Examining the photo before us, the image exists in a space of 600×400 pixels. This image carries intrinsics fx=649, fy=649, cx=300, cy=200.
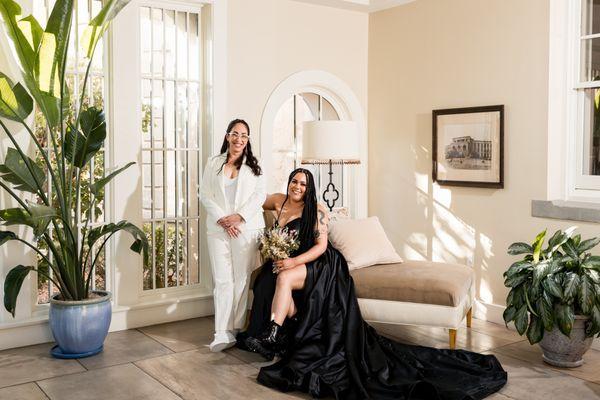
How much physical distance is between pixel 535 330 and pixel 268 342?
168cm

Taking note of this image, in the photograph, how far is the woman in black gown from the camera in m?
3.64

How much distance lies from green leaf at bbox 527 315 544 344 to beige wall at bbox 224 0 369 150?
268cm

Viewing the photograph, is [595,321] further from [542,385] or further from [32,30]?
[32,30]

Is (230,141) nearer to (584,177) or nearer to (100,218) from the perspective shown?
(100,218)

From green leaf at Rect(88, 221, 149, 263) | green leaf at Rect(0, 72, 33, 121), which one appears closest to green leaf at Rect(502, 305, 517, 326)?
green leaf at Rect(88, 221, 149, 263)

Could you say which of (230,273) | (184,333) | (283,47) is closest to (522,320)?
(230,273)

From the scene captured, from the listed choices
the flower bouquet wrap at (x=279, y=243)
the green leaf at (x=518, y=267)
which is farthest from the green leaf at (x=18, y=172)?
the green leaf at (x=518, y=267)

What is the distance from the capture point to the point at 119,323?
4953mm

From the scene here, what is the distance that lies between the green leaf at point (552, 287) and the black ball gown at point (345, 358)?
541mm

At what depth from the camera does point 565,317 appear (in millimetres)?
3912

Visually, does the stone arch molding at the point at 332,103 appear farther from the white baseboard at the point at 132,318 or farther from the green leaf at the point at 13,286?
the green leaf at the point at 13,286

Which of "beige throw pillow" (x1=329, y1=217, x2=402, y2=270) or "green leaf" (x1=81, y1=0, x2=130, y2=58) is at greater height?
"green leaf" (x1=81, y1=0, x2=130, y2=58)

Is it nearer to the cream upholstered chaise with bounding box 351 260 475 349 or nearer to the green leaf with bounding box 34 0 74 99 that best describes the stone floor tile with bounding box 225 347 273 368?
the cream upholstered chaise with bounding box 351 260 475 349

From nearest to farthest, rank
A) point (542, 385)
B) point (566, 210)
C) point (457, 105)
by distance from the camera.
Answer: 1. point (542, 385)
2. point (566, 210)
3. point (457, 105)
